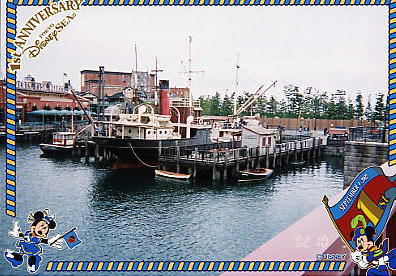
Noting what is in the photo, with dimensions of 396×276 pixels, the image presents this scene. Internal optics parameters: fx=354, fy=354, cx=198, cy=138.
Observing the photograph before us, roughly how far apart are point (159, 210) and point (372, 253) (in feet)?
35.7

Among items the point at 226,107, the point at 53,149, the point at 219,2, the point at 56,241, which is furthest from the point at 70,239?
the point at 226,107

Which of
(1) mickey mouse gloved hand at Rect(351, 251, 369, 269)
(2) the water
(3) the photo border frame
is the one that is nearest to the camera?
(1) mickey mouse gloved hand at Rect(351, 251, 369, 269)

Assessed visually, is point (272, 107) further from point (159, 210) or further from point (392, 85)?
point (392, 85)

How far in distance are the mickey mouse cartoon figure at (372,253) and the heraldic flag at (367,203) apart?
8 cm

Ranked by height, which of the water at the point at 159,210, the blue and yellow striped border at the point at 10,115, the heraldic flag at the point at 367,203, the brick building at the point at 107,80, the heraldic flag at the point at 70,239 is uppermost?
the brick building at the point at 107,80

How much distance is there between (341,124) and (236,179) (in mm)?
22978

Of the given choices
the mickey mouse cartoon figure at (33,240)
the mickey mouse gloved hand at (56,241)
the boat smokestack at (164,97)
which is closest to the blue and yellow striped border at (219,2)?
the mickey mouse cartoon figure at (33,240)

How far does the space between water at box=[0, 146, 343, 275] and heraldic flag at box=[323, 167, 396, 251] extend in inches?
174

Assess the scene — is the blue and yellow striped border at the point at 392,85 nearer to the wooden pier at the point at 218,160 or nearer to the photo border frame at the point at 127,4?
the photo border frame at the point at 127,4

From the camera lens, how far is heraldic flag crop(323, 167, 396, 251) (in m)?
4.54

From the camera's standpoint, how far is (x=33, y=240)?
474 centimetres

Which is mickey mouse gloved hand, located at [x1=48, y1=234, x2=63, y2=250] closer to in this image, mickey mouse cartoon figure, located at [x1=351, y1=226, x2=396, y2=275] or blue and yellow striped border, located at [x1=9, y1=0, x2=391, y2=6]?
blue and yellow striped border, located at [x1=9, y1=0, x2=391, y2=6]

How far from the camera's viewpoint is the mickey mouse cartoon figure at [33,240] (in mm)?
4703

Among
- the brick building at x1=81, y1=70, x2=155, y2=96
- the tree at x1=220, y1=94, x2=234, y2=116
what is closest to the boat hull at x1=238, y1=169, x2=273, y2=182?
the brick building at x1=81, y1=70, x2=155, y2=96
